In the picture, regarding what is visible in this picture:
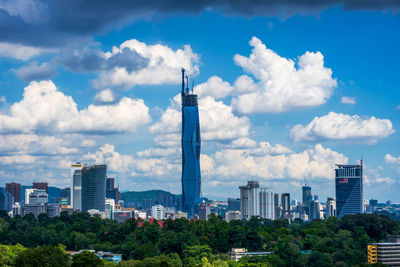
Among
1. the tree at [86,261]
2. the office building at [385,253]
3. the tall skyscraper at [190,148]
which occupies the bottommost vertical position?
the office building at [385,253]

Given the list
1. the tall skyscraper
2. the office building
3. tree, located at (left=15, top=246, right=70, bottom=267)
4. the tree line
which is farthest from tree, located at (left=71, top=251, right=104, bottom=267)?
the tall skyscraper

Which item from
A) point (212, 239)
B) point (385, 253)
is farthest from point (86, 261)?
point (385, 253)

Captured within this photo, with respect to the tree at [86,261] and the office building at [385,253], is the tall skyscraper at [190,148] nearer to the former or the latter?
the office building at [385,253]

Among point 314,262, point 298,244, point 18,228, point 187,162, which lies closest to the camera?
point 314,262

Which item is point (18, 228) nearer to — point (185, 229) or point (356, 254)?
point (185, 229)

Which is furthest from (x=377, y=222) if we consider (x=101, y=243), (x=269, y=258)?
A: (x=101, y=243)

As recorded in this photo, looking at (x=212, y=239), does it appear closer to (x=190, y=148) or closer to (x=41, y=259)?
(x=41, y=259)

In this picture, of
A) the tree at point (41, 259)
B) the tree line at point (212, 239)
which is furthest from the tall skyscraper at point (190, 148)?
the tree at point (41, 259)
